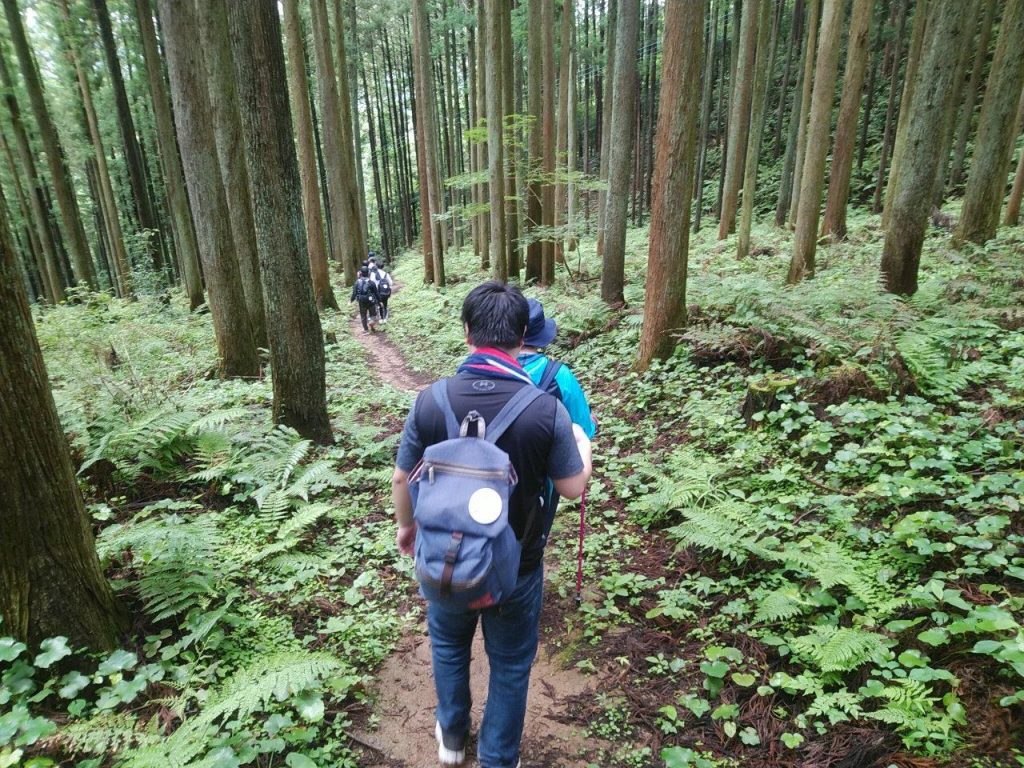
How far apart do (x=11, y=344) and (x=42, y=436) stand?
46 centimetres

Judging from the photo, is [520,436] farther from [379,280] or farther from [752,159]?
[752,159]

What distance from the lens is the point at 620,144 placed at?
1008cm

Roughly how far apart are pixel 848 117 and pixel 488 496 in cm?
1248

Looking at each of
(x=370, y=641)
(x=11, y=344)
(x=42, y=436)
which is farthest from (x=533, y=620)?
(x=11, y=344)

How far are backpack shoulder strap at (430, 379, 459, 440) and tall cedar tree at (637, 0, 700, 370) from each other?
577cm

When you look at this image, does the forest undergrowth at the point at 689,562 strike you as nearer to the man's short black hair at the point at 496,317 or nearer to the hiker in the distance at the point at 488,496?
the hiker in the distance at the point at 488,496

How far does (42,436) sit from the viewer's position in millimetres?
2490

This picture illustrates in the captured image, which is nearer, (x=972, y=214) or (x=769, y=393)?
(x=769, y=393)

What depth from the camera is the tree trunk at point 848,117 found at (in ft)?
30.3

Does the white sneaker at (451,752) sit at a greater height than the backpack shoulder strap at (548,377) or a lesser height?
lesser

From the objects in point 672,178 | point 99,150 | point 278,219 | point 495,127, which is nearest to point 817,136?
point 672,178

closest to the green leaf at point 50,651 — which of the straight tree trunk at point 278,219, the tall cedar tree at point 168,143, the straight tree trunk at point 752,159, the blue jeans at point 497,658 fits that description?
the blue jeans at point 497,658

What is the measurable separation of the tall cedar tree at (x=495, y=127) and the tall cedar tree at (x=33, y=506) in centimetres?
975

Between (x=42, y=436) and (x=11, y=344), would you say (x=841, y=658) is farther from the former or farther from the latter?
(x=11, y=344)
